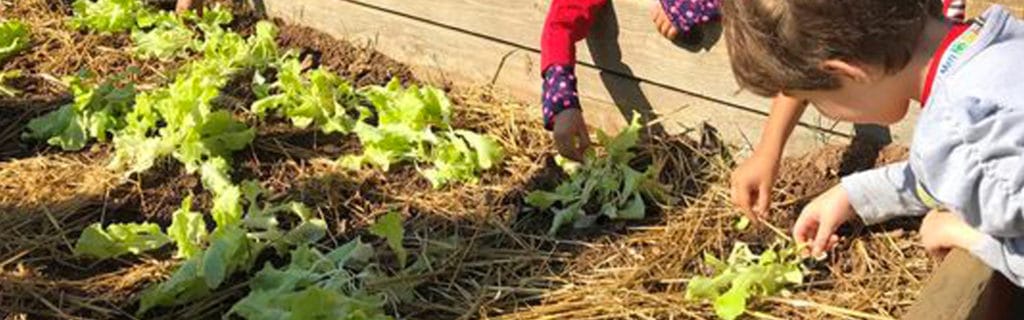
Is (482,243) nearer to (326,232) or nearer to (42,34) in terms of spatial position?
(326,232)

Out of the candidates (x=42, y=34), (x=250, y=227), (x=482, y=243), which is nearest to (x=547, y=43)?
(x=482, y=243)

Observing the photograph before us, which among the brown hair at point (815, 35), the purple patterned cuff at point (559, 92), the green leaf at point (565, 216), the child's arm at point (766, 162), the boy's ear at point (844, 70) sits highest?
the brown hair at point (815, 35)

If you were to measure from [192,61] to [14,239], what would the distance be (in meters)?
1.16

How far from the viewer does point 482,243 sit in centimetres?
319

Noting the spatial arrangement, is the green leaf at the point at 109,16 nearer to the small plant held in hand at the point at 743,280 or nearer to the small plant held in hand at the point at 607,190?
the small plant held in hand at the point at 607,190

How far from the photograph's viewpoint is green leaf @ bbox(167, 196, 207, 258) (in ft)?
9.88

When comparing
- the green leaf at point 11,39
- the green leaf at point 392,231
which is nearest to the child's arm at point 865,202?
the green leaf at point 392,231

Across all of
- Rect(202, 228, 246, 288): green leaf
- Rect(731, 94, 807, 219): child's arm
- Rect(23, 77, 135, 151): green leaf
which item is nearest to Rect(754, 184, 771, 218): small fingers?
Rect(731, 94, 807, 219): child's arm

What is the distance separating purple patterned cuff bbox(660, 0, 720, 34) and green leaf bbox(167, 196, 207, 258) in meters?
1.23

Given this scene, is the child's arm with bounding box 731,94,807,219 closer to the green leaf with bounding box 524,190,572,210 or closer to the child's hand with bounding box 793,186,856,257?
the child's hand with bounding box 793,186,856,257

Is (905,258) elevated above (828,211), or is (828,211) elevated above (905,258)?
(828,211)

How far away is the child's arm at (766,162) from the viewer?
2.72 metres

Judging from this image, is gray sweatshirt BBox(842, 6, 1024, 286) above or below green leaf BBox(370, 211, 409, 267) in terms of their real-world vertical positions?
above

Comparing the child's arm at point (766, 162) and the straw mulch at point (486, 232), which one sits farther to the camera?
the straw mulch at point (486, 232)
